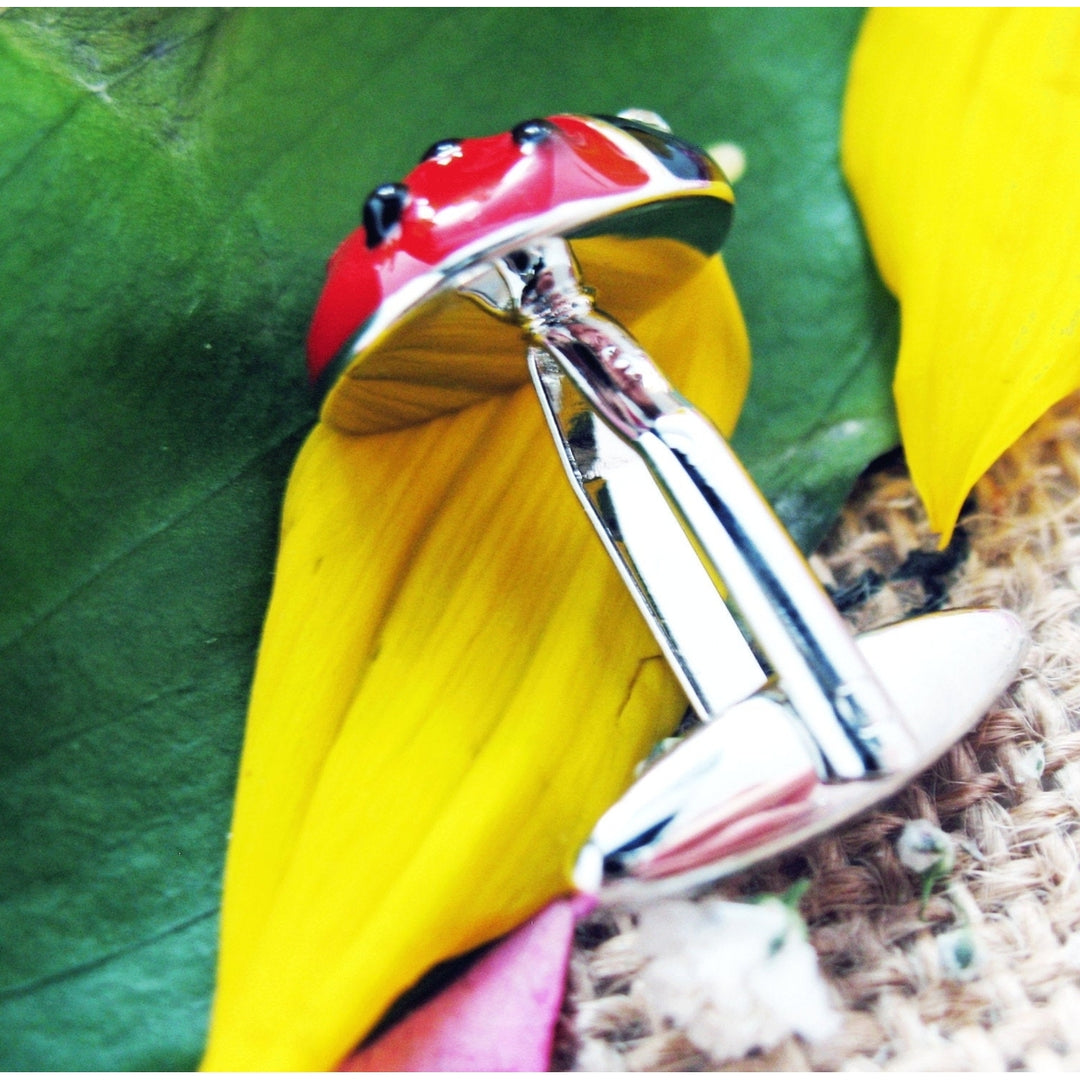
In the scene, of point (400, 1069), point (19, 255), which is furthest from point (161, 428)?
→ point (400, 1069)

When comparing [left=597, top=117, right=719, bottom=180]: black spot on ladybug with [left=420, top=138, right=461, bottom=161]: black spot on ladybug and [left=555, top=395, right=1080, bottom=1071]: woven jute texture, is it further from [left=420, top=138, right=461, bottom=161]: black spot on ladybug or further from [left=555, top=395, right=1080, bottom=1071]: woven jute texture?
[left=555, top=395, right=1080, bottom=1071]: woven jute texture

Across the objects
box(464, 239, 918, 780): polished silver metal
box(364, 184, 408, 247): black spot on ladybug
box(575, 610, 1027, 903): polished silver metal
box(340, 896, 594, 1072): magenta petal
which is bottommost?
box(340, 896, 594, 1072): magenta petal

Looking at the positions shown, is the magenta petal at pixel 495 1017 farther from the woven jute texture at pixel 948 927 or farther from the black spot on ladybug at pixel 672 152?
the black spot on ladybug at pixel 672 152

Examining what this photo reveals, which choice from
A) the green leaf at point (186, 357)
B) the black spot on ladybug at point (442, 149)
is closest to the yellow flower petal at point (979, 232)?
the green leaf at point (186, 357)

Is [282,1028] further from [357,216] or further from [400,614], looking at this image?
[357,216]

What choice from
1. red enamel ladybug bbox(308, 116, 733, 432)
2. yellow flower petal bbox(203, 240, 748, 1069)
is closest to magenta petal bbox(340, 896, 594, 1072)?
yellow flower petal bbox(203, 240, 748, 1069)

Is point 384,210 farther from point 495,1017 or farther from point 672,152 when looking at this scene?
point 495,1017
